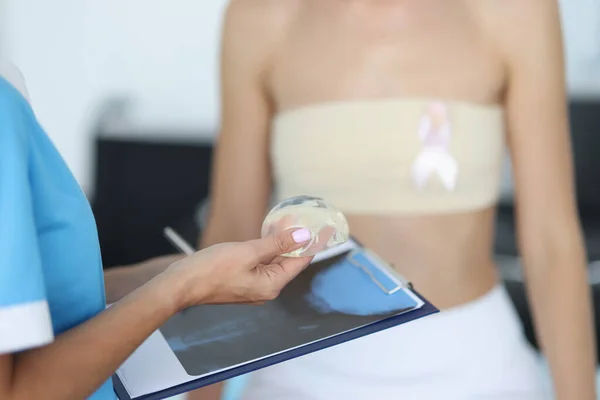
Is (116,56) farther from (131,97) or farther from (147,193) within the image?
(147,193)

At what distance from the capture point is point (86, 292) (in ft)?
1.60

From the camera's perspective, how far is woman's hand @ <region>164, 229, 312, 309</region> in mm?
476

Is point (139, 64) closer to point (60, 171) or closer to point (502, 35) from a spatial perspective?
point (502, 35)

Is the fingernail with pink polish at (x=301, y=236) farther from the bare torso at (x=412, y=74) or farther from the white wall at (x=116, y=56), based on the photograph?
the white wall at (x=116, y=56)

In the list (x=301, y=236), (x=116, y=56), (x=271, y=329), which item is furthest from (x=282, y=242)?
(x=116, y=56)

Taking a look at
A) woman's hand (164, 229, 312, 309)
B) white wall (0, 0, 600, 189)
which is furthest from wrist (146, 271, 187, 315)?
white wall (0, 0, 600, 189)

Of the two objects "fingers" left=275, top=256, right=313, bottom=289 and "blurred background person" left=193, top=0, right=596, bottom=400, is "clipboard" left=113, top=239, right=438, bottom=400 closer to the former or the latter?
"fingers" left=275, top=256, right=313, bottom=289

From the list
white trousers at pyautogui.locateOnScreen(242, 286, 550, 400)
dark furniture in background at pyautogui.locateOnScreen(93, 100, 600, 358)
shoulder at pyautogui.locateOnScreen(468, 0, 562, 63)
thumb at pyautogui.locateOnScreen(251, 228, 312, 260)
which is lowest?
white trousers at pyautogui.locateOnScreen(242, 286, 550, 400)

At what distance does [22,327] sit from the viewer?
1.32 feet

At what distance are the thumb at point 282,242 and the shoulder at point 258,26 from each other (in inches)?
18.1

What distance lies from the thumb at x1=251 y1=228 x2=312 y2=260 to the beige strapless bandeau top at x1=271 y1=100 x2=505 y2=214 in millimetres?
369

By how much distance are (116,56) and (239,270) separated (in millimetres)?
1304

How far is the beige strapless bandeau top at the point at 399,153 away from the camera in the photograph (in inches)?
33.5

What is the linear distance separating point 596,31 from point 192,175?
0.96 metres
